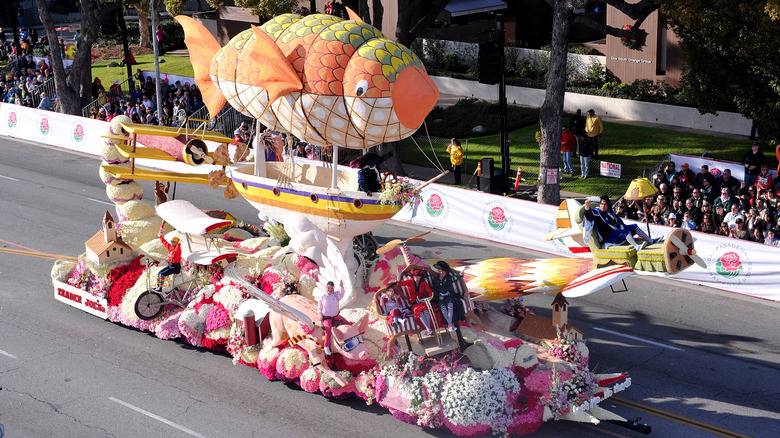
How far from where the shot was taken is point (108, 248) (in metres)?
18.4

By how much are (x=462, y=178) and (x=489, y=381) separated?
15.3 metres

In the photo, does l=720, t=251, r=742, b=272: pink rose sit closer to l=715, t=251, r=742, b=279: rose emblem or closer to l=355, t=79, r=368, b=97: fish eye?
l=715, t=251, r=742, b=279: rose emblem

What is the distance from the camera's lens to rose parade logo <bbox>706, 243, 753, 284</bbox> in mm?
19469

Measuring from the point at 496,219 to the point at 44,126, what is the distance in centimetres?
1978

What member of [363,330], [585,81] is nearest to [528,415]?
[363,330]

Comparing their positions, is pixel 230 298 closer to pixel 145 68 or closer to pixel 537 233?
pixel 537 233

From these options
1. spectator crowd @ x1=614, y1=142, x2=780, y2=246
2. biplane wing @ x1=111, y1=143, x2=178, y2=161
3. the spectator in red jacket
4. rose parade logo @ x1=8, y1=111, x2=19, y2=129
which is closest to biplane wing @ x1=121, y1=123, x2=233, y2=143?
biplane wing @ x1=111, y1=143, x2=178, y2=161

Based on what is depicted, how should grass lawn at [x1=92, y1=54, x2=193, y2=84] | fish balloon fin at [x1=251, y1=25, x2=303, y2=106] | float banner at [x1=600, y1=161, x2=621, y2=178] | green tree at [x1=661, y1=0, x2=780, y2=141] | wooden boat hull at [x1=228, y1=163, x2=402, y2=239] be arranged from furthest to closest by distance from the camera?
grass lawn at [x1=92, y1=54, x2=193, y2=84]
float banner at [x1=600, y1=161, x2=621, y2=178]
green tree at [x1=661, y1=0, x2=780, y2=141]
wooden boat hull at [x1=228, y1=163, x2=402, y2=239]
fish balloon fin at [x1=251, y1=25, x2=303, y2=106]

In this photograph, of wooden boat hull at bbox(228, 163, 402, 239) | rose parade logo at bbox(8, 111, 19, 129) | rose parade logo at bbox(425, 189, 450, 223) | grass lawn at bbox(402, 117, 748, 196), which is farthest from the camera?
rose parade logo at bbox(8, 111, 19, 129)

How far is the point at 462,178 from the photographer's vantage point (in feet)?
94.5

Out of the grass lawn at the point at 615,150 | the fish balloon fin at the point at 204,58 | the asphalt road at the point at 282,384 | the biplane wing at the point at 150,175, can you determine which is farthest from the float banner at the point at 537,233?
the fish balloon fin at the point at 204,58

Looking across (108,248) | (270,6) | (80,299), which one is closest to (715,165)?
(108,248)

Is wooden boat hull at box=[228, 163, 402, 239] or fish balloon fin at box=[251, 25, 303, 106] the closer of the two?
fish balloon fin at box=[251, 25, 303, 106]

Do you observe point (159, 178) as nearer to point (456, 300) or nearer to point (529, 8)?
point (456, 300)
